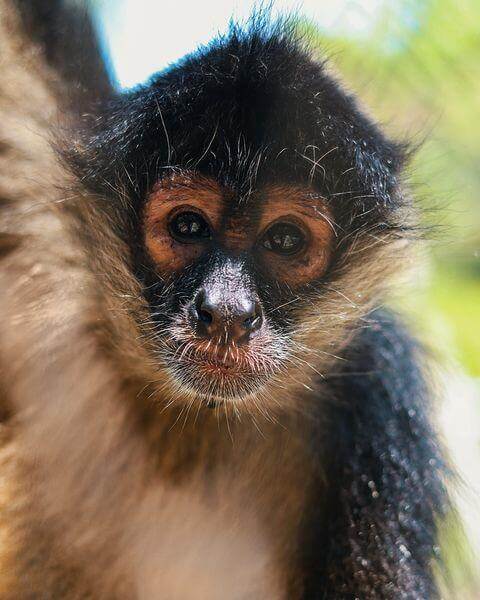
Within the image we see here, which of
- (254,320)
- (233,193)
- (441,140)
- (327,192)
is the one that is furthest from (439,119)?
(254,320)

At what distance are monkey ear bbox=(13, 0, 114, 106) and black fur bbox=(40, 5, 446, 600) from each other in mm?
90

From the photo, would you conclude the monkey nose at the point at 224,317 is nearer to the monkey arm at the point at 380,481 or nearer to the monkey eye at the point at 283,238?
the monkey eye at the point at 283,238

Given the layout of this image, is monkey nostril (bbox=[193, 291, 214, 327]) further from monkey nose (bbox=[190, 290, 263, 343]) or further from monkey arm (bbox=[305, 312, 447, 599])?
monkey arm (bbox=[305, 312, 447, 599])

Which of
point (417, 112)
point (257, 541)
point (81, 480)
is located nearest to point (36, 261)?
point (81, 480)

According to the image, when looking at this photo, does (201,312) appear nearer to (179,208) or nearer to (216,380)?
(216,380)

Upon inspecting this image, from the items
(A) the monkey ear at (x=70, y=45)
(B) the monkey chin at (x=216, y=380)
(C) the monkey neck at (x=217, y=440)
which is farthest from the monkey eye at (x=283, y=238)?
(A) the monkey ear at (x=70, y=45)

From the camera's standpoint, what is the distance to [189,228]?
2.39 m

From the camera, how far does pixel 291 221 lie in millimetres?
2428

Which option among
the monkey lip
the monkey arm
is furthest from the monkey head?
the monkey arm

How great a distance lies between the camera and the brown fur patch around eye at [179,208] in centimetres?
237

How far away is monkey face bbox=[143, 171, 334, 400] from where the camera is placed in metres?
2.25

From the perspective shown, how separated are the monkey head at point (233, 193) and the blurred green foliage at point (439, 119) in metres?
0.20

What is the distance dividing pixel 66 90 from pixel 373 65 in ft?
3.45

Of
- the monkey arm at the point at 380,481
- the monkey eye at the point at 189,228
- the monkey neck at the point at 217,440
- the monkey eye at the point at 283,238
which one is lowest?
the monkey arm at the point at 380,481
